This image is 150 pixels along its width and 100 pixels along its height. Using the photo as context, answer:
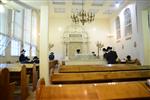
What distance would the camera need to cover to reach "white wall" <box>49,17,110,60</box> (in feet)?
38.8

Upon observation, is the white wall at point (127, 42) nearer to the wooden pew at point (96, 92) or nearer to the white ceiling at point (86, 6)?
the white ceiling at point (86, 6)

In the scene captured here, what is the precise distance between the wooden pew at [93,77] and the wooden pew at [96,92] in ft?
3.20

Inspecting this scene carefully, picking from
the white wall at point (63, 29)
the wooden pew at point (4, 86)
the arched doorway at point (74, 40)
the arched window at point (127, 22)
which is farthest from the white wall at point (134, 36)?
the wooden pew at point (4, 86)

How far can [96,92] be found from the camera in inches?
49.0

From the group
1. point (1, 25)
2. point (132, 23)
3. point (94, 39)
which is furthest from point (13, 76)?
point (94, 39)

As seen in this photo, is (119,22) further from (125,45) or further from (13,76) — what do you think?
(13,76)

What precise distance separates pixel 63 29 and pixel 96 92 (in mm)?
11005

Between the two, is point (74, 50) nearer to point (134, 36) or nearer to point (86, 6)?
point (86, 6)

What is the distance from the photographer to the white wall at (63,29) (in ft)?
38.8

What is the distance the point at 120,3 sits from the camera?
29.3ft

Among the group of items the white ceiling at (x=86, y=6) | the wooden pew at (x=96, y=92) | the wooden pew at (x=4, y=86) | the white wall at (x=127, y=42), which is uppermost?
the white ceiling at (x=86, y=6)

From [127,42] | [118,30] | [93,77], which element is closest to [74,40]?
[118,30]

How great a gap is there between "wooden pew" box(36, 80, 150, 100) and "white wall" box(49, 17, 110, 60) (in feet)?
34.1

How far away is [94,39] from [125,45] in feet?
10.2
